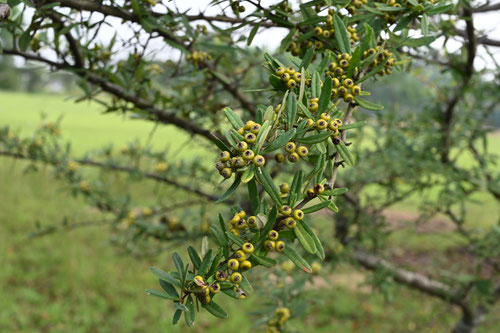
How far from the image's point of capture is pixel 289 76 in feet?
1.55

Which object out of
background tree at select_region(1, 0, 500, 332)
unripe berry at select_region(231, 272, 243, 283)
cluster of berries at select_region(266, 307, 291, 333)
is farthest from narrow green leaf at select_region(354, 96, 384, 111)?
cluster of berries at select_region(266, 307, 291, 333)

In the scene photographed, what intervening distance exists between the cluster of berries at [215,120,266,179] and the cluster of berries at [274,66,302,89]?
3.6 inches

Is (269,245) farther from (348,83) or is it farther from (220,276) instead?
(348,83)

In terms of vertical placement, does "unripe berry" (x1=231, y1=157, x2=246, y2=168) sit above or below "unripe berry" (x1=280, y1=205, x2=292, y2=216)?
above

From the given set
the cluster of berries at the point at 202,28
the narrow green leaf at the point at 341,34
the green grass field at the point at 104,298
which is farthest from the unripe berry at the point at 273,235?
the green grass field at the point at 104,298

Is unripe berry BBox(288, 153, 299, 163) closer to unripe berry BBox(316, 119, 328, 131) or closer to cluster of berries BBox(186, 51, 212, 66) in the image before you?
unripe berry BBox(316, 119, 328, 131)

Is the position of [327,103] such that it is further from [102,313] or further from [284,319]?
[102,313]

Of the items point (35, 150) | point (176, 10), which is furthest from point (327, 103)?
point (35, 150)

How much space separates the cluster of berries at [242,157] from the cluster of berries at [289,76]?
0.09m

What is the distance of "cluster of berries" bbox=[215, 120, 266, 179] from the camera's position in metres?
0.39

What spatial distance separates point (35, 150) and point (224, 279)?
4.61 ft

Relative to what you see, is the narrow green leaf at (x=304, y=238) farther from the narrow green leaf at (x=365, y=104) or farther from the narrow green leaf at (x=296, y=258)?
the narrow green leaf at (x=365, y=104)

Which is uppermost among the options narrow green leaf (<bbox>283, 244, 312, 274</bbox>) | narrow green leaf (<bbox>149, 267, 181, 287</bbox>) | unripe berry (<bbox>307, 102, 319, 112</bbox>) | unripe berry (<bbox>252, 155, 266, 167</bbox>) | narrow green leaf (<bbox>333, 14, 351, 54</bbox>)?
narrow green leaf (<bbox>333, 14, 351, 54</bbox>)

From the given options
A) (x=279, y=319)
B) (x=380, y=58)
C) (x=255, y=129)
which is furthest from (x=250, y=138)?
(x=279, y=319)
